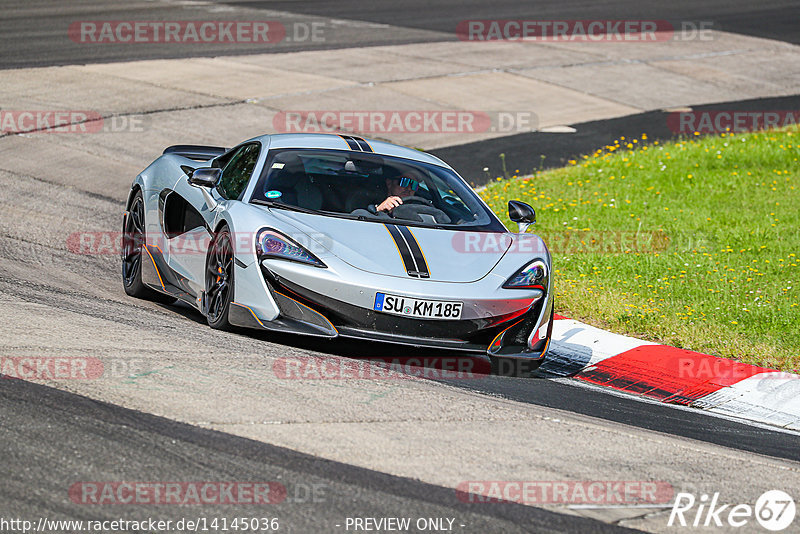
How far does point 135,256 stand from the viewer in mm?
8406

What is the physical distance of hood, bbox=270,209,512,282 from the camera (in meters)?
6.54

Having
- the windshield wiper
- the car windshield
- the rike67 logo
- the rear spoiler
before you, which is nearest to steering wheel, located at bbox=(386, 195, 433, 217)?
the car windshield

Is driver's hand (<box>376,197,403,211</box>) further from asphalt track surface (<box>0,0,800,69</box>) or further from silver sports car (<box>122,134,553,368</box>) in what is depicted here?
asphalt track surface (<box>0,0,800,69</box>)

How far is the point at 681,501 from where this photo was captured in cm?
448

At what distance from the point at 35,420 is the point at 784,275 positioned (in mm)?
7537

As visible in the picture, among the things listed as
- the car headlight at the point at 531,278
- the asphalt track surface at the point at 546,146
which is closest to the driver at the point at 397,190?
the car headlight at the point at 531,278

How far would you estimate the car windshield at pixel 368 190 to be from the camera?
732cm

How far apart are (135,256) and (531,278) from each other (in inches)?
132

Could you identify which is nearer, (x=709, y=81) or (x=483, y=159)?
(x=483, y=159)

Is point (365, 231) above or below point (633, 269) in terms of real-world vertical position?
above

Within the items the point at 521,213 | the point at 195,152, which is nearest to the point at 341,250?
the point at 521,213

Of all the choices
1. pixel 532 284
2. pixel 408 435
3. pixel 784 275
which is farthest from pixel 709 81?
pixel 408 435

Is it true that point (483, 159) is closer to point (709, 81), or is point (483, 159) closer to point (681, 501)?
point (709, 81)

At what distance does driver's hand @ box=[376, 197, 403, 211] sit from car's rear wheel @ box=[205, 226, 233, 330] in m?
1.17
